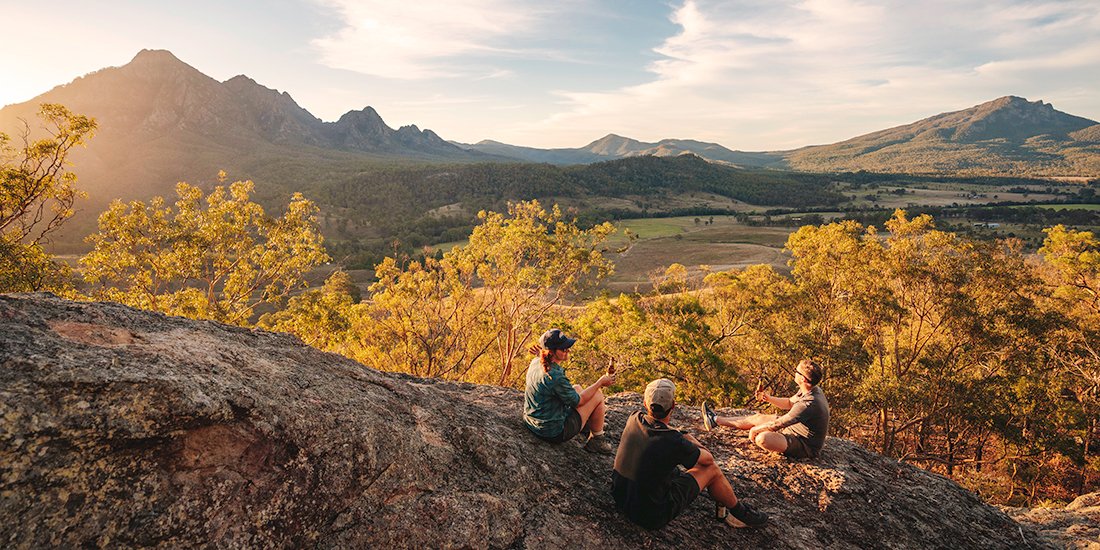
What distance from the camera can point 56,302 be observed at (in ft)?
20.1

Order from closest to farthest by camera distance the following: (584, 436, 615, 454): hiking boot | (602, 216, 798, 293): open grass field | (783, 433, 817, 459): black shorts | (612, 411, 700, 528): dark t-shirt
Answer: (612, 411, 700, 528): dark t-shirt < (584, 436, 615, 454): hiking boot < (783, 433, 817, 459): black shorts < (602, 216, 798, 293): open grass field

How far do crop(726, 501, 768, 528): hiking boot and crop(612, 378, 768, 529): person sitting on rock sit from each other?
0.72 metres

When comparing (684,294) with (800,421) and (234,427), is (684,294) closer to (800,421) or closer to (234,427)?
(800,421)

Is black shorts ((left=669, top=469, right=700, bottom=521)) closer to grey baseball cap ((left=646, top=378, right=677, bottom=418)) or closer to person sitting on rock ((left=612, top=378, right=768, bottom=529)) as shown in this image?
person sitting on rock ((left=612, top=378, right=768, bottom=529))

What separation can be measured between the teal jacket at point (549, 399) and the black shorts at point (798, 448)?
156 inches

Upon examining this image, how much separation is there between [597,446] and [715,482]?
1.92 meters

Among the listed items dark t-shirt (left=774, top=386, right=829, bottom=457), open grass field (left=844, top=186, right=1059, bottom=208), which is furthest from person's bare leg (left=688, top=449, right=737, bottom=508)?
open grass field (left=844, top=186, right=1059, bottom=208)

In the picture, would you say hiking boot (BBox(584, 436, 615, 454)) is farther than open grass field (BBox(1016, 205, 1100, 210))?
No

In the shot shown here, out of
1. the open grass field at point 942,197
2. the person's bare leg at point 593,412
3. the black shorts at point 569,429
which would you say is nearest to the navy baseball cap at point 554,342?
the person's bare leg at point 593,412

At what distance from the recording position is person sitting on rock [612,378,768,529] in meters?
6.07

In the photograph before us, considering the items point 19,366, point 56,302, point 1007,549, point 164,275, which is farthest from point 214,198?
point 1007,549

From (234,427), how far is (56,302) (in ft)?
11.3

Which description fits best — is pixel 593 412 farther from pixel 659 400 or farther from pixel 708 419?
pixel 708 419

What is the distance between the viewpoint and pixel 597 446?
309 inches
